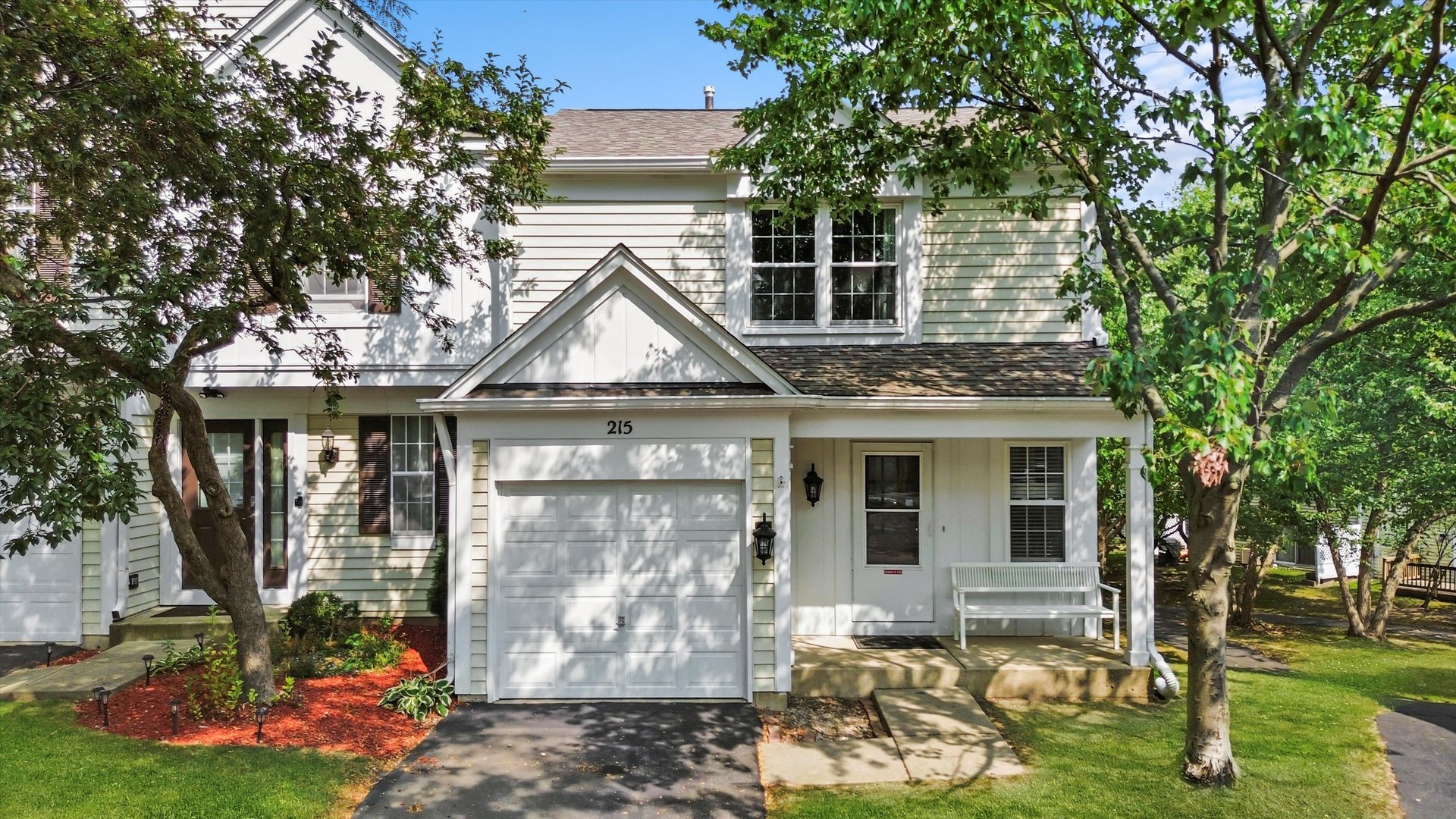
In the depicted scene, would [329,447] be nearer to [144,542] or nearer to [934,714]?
[144,542]

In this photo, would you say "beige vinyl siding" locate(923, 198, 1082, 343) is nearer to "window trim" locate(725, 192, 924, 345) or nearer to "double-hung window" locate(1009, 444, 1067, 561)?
"window trim" locate(725, 192, 924, 345)

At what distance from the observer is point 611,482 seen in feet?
27.4

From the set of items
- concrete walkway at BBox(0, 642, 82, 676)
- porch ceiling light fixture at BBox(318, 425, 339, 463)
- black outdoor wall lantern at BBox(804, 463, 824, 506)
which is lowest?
concrete walkway at BBox(0, 642, 82, 676)

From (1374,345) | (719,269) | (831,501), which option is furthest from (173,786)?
(1374,345)

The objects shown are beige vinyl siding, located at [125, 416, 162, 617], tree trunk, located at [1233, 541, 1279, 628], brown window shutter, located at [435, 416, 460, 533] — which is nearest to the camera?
beige vinyl siding, located at [125, 416, 162, 617]

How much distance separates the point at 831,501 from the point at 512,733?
477 centimetres

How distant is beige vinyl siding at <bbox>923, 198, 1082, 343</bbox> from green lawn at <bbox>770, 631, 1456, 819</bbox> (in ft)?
15.6

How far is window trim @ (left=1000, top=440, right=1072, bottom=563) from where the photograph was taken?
9.98 m

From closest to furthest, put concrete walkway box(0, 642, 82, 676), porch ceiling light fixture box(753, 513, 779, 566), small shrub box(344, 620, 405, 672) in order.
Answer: porch ceiling light fixture box(753, 513, 779, 566) < small shrub box(344, 620, 405, 672) < concrete walkway box(0, 642, 82, 676)

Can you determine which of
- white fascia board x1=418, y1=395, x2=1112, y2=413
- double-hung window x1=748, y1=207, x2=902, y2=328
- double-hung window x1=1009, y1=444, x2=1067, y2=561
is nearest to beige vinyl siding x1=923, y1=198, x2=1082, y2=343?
double-hung window x1=748, y1=207, x2=902, y2=328

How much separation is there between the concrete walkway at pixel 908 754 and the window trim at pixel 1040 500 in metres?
2.71

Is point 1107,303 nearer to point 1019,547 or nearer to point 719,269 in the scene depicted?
point 1019,547

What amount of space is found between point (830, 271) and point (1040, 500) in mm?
4082

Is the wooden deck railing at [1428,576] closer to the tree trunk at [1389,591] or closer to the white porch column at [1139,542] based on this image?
the tree trunk at [1389,591]
